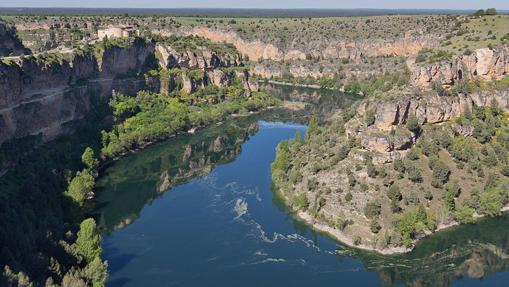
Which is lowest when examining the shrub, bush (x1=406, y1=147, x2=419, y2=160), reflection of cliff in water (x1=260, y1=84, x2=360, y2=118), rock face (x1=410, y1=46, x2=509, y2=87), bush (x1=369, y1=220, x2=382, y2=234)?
bush (x1=369, y1=220, x2=382, y2=234)

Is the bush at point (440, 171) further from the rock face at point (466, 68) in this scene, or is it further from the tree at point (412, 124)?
the rock face at point (466, 68)

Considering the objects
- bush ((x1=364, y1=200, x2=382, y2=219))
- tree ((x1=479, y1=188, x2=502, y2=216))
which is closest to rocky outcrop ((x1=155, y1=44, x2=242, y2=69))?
bush ((x1=364, y1=200, x2=382, y2=219))

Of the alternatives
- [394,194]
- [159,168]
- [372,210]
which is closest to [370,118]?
[394,194]

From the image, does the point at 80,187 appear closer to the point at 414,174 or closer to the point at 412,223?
the point at 412,223

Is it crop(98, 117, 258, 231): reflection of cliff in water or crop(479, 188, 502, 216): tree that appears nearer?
crop(479, 188, 502, 216): tree

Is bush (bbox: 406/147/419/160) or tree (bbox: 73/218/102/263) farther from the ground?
bush (bbox: 406/147/419/160)

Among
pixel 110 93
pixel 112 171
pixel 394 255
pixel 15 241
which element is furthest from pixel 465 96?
pixel 110 93

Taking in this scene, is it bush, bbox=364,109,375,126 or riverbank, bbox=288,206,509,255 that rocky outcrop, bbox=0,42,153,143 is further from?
bush, bbox=364,109,375,126

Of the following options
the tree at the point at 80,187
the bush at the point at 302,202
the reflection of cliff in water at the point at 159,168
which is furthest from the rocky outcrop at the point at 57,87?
the bush at the point at 302,202
